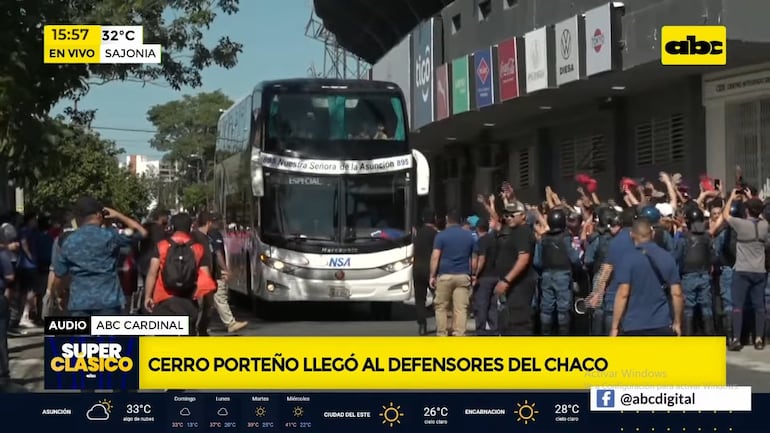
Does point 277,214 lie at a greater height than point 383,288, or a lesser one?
greater

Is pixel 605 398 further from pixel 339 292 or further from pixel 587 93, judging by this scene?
pixel 587 93

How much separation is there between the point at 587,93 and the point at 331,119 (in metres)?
8.41

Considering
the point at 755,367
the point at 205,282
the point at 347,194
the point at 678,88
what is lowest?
the point at 755,367

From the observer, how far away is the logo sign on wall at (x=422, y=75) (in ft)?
→ 110

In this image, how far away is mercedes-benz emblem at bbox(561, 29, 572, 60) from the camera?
78.7ft

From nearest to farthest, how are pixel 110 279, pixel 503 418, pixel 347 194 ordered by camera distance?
pixel 503 418, pixel 110 279, pixel 347 194

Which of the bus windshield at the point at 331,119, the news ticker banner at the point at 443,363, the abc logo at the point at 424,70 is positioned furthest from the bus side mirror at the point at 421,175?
the abc logo at the point at 424,70

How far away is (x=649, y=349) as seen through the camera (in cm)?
886

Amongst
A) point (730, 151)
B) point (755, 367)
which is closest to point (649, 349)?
point (755, 367)

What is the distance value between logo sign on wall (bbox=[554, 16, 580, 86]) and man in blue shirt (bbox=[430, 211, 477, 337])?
955 centimetres

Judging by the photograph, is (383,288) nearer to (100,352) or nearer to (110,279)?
(110,279)

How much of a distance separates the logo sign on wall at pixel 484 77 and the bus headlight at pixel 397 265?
822cm

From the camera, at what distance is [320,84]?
20.6m

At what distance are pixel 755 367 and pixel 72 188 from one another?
32.7 metres
